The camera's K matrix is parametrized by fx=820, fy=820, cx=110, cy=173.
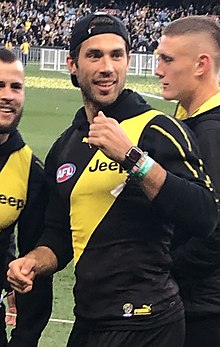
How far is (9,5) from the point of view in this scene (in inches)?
2176

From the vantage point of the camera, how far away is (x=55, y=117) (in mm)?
21281

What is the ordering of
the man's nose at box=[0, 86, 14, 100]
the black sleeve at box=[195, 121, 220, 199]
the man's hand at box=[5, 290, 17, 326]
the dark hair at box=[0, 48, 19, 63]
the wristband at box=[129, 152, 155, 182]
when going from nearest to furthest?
the wristband at box=[129, 152, 155, 182]
the black sleeve at box=[195, 121, 220, 199]
the man's nose at box=[0, 86, 14, 100]
the dark hair at box=[0, 48, 19, 63]
the man's hand at box=[5, 290, 17, 326]

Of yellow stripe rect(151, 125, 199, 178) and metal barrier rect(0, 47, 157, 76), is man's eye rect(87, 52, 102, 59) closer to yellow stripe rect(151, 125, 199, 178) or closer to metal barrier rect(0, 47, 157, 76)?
yellow stripe rect(151, 125, 199, 178)

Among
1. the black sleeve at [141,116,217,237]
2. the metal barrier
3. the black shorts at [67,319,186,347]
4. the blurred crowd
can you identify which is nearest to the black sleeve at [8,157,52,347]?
the black shorts at [67,319,186,347]

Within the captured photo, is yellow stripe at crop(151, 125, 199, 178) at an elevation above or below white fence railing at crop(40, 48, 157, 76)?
above

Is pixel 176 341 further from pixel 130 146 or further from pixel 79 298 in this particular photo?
pixel 130 146

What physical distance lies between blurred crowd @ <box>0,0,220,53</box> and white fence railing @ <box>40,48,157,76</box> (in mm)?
3483

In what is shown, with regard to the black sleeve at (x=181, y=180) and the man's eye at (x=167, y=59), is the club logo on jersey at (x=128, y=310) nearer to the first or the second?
the black sleeve at (x=181, y=180)

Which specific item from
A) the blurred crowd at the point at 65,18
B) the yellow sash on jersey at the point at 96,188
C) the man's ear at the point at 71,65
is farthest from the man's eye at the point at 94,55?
the blurred crowd at the point at 65,18

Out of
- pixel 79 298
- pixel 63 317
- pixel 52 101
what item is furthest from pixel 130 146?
pixel 52 101

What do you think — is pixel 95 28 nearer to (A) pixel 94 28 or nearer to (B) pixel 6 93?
(A) pixel 94 28

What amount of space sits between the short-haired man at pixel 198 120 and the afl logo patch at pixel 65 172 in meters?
0.62

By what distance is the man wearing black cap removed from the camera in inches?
129

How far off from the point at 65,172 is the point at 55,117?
58.0 feet
